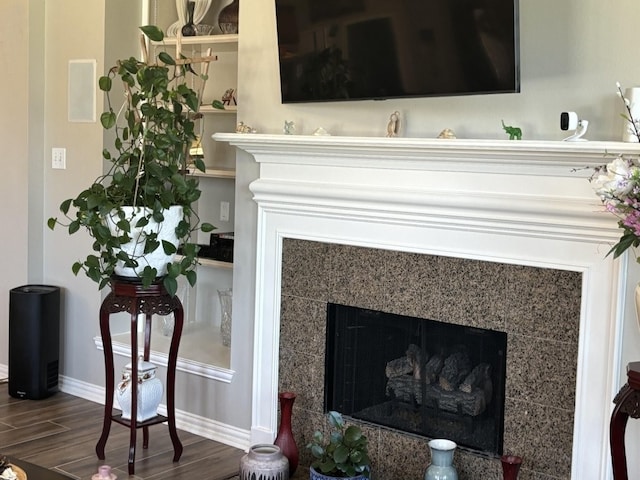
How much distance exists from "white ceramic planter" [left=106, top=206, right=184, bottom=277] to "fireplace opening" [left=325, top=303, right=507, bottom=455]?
701 mm

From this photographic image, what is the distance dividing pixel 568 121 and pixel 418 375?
114 centimetres

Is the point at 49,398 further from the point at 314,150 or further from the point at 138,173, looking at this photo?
the point at 314,150

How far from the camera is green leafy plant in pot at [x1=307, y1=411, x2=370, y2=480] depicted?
312cm

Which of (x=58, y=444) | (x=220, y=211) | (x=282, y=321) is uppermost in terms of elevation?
(x=220, y=211)

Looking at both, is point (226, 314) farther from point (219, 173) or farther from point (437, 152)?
point (437, 152)

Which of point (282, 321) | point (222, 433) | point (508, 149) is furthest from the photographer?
point (222, 433)

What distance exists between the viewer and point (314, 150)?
132 inches

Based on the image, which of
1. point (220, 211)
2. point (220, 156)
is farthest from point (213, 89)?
point (220, 211)

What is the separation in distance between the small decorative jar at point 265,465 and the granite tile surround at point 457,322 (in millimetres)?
332

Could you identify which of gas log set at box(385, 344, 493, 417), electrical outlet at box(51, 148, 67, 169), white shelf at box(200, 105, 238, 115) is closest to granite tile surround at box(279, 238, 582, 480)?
gas log set at box(385, 344, 493, 417)

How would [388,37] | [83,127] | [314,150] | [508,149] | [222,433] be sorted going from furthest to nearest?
[83,127]
[222,433]
[314,150]
[388,37]
[508,149]

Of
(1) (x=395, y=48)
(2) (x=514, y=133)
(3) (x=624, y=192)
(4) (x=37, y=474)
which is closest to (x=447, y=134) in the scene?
(2) (x=514, y=133)

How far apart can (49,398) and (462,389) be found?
2.30 meters

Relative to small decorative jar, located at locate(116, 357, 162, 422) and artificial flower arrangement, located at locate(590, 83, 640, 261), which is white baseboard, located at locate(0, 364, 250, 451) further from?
artificial flower arrangement, located at locate(590, 83, 640, 261)
